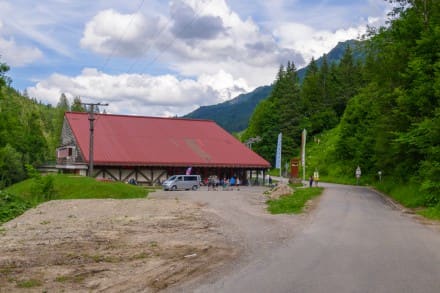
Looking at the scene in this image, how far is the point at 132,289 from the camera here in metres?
8.71

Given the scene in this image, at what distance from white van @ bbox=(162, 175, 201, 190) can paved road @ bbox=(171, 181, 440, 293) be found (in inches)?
1067

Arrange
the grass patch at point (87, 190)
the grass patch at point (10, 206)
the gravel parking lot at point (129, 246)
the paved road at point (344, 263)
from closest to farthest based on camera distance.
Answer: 1. the paved road at point (344, 263)
2. the gravel parking lot at point (129, 246)
3. the grass patch at point (10, 206)
4. the grass patch at point (87, 190)

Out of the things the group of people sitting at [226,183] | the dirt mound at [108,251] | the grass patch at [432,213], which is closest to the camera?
the dirt mound at [108,251]

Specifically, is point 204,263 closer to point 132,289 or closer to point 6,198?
point 132,289

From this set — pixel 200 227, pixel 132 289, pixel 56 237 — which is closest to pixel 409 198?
pixel 200 227

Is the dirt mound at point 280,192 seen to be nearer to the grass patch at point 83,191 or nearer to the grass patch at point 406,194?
the grass patch at point 406,194

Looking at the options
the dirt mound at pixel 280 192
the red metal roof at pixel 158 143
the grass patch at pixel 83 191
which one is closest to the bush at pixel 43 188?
the grass patch at pixel 83 191

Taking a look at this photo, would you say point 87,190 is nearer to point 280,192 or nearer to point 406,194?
point 280,192

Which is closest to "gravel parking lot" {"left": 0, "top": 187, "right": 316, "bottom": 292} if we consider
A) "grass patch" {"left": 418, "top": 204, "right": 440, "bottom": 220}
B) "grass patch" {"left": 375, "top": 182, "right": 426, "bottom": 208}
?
"grass patch" {"left": 418, "top": 204, "right": 440, "bottom": 220}

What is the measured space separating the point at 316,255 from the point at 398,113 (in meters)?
21.6

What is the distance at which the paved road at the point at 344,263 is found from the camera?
887 cm

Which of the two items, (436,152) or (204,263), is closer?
(204,263)

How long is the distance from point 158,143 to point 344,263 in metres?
45.8

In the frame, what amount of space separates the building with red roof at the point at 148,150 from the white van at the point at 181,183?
6186 mm
